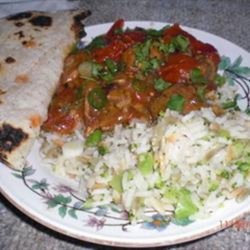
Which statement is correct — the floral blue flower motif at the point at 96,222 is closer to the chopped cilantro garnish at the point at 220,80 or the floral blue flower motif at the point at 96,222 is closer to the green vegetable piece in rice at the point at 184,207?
the green vegetable piece in rice at the point at 184,207

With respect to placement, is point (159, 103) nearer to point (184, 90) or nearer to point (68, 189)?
point (184, 90)

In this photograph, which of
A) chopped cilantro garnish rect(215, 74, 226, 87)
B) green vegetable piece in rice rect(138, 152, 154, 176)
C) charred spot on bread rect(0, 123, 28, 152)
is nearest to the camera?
green vegetable piece in rice rect(138, 152, 154, 176)

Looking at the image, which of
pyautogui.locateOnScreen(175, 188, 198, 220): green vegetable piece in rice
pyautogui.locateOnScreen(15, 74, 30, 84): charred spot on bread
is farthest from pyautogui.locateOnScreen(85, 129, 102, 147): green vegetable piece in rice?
pyautogui.locateOnScreen(175, 188, 198, 220): green vegetable piece in rice

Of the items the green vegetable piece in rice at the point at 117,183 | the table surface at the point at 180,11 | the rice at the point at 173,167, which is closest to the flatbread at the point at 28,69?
the rice at the point at 173,167

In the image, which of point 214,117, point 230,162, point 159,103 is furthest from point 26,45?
point 230,162

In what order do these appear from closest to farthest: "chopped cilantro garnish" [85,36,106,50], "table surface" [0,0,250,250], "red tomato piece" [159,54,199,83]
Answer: "red tomato piece" [159,54,199,83] < "chopped cilantro garnish" [85,36,106,50] < "table surface" [0,0,250,250]

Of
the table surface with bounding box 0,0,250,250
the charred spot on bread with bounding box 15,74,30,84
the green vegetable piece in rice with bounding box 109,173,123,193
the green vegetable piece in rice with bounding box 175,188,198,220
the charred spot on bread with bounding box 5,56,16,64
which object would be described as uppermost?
the charred spot on bread with bounding box 5,56,16,64

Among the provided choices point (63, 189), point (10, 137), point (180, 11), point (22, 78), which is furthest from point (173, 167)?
point (180, 11)

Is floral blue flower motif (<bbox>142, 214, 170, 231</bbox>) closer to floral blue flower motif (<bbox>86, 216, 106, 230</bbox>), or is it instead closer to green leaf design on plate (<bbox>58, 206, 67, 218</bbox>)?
floral blue flower motif (<bbox>86, 216, 106, 230</bbox>)
